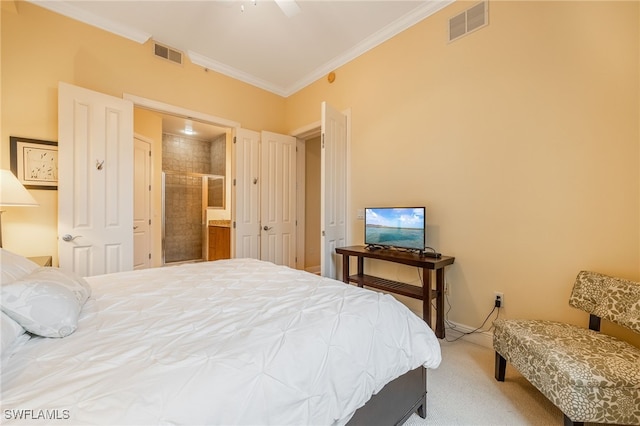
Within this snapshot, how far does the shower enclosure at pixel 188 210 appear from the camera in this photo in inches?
230

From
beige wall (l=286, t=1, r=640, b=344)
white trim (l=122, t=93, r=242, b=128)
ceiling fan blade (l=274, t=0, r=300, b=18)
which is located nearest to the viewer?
beige wall (l=286, t=1, r=640, b=344)

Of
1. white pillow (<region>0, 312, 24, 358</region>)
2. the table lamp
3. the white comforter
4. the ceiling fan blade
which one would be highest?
the ceiling fan blade

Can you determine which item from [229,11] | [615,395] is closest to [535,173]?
[615,395]

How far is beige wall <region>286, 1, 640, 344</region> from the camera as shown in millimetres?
1760

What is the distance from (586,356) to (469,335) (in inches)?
43.8

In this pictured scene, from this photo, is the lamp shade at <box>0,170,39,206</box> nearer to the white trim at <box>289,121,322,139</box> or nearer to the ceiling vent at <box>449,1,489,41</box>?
the white trim at <box>289,121,322,139</box>

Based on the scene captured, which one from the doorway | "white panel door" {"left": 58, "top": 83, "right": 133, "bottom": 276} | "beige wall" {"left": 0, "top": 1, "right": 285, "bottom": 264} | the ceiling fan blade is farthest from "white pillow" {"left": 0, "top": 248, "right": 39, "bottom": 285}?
the doorway

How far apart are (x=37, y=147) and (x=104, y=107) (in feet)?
2.17

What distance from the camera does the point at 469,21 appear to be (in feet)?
7.86

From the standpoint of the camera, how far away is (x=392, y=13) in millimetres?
2723

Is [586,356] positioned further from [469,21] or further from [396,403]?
[469,21]

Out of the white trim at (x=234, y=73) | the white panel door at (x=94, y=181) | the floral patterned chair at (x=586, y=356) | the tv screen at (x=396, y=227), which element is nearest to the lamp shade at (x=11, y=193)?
the white panel door at (x=94, y=181)

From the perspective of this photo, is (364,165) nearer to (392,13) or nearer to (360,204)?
(360,204)

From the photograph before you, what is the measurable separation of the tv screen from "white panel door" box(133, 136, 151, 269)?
3374 millimetres
